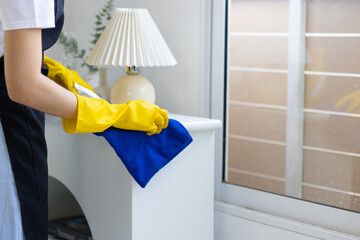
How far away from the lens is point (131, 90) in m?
1.41

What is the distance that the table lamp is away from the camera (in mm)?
1362

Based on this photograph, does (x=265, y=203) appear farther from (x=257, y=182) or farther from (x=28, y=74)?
(x=28, y=74)

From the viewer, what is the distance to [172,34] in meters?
1.63

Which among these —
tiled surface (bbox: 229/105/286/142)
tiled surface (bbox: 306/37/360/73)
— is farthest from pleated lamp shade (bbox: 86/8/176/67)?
tiled surface (bbox: 306/37/360/73)

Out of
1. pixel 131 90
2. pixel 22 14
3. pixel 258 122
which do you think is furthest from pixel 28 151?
pixel 258 122

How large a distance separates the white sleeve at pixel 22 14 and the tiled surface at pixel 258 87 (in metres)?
0.81

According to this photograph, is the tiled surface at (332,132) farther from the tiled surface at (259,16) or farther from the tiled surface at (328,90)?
the tiled surface at (259,16)

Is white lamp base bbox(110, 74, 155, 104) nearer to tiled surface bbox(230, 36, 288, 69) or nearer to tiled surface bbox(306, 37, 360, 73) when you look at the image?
tiled surface bbox(230, 36, 288, 69)

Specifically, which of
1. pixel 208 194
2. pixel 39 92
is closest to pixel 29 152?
pixel 39 92

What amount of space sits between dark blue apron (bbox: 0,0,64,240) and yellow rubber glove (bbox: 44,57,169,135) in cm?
7

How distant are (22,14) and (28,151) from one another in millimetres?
329

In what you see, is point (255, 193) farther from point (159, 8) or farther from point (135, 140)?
point (159, 8)

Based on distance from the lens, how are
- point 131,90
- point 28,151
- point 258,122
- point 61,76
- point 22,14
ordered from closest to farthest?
point 22,14 → point 28,151 → point 61,76 → point 131,90 → point 258,122

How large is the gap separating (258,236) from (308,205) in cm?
19
